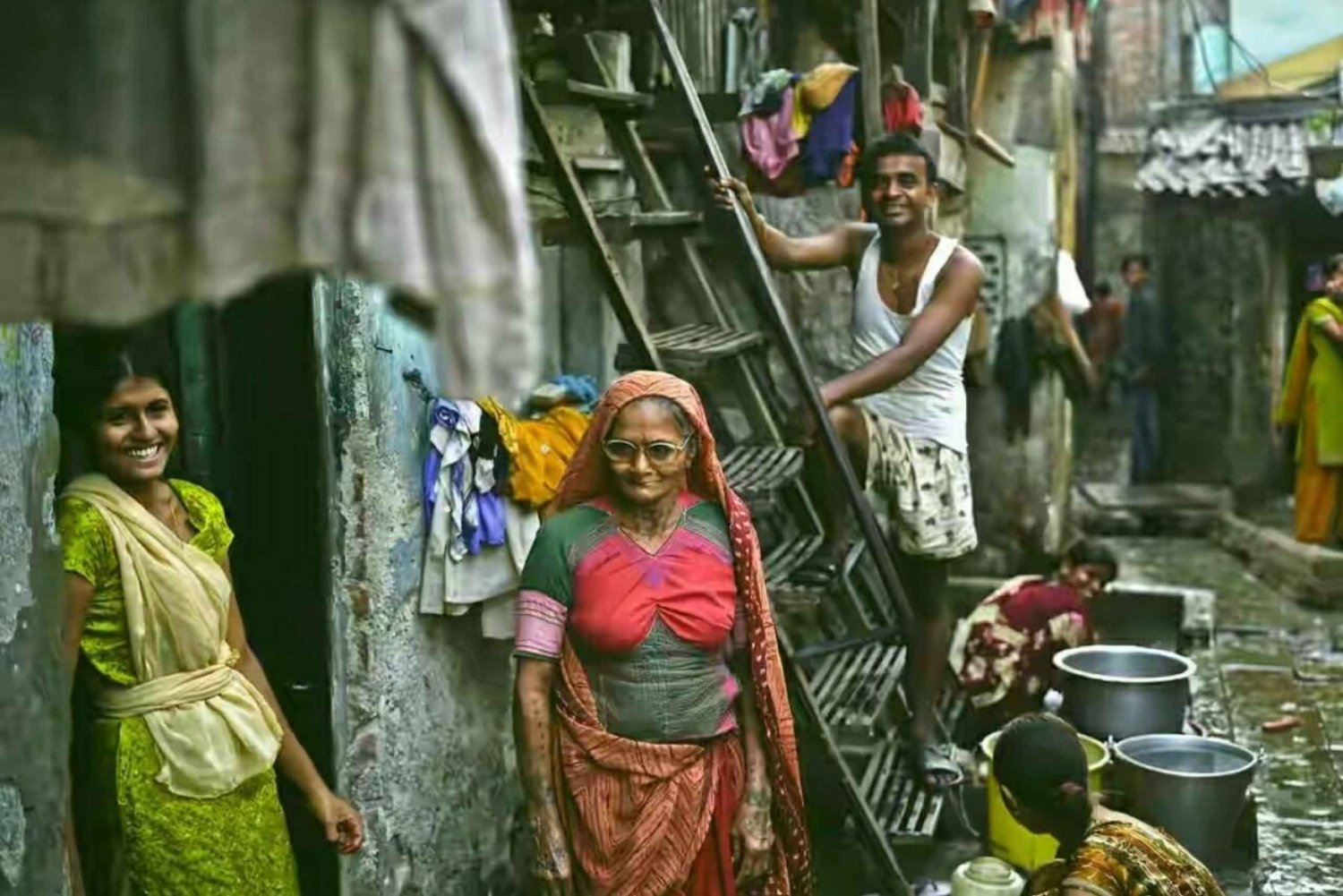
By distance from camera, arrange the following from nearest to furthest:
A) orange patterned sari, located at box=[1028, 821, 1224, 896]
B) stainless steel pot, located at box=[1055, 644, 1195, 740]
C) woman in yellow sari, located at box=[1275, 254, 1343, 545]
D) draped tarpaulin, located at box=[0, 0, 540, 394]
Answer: draped tarpaulin, located at box=[0, 0, 540, 394]
orange patterned sari, located at box=[1028, 821, 1224, 896]
stainless steel pot, located at box=[1055, 644, 1195, 740]
woman in yellow sari, located at box=[1275, 254, 1343, 545]

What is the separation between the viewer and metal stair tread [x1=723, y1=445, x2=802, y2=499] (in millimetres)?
4898

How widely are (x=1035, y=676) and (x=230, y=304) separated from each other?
4.23m

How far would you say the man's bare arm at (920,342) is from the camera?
5012mm

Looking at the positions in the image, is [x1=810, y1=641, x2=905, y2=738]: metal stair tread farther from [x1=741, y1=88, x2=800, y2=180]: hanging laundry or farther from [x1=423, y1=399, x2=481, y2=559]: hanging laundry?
[x1=741, y1=88, x2=800, y2=180]: hanging laundry

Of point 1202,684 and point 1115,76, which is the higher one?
point 1115,76

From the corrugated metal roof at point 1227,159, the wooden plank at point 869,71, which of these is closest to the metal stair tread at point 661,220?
the wooden plank at point 869,71

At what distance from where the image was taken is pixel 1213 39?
16.2m

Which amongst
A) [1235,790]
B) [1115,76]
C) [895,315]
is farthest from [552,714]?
[1115,76]

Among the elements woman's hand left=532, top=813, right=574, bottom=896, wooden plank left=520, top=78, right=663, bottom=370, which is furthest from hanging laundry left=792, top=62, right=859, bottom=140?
woman's hand left=532, top=813, right=574, bottom=896

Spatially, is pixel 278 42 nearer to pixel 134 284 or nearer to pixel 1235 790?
pixel 134 284

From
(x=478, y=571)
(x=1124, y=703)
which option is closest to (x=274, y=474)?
(x=478, y=571)

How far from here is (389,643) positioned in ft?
14.4

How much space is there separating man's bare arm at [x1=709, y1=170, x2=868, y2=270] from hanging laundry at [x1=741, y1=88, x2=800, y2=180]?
70 centimetres

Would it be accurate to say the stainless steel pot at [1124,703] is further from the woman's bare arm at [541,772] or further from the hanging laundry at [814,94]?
the woman's bare arm at [541,772]
